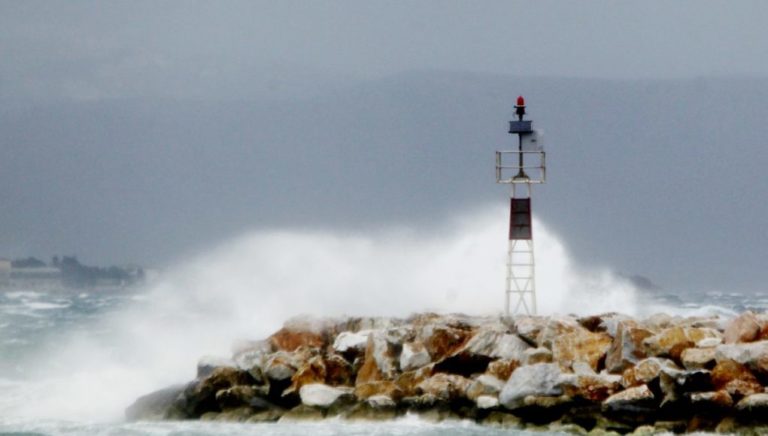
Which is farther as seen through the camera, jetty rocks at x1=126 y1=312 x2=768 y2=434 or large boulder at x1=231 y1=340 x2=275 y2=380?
large boulder at x1=231 y1=340 x2=275 y2=380

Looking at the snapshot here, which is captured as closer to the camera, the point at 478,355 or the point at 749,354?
the point at 749,354

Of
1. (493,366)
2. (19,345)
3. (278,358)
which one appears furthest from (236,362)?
(19,345)

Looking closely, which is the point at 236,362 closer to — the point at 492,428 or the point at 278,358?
the point at 278,358

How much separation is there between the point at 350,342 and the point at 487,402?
11.8ft

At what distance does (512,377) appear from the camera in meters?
17.4

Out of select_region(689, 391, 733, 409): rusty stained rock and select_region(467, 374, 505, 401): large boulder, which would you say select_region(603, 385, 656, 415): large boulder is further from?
select_region(467, 374, 505, 401): large boulder

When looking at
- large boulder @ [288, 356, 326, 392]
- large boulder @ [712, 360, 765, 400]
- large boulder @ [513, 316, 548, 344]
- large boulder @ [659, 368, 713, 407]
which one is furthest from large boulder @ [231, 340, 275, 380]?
large boulder @ [712, 360, 765, 400]

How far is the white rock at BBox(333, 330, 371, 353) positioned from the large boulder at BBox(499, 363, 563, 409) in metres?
3.46

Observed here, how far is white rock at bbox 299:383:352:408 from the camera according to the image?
18156 mm

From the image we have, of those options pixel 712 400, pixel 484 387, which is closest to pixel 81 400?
pixel 484 387

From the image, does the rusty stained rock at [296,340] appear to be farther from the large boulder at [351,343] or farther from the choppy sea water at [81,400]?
the choppy sea water at [81,400]

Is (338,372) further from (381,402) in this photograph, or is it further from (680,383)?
(680,383)

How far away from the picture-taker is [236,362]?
19.8 m

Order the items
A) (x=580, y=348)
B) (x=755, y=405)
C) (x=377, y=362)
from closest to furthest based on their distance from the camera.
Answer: (x=755, y=405) < (x=580, y=348) < (x=377, y=362)
